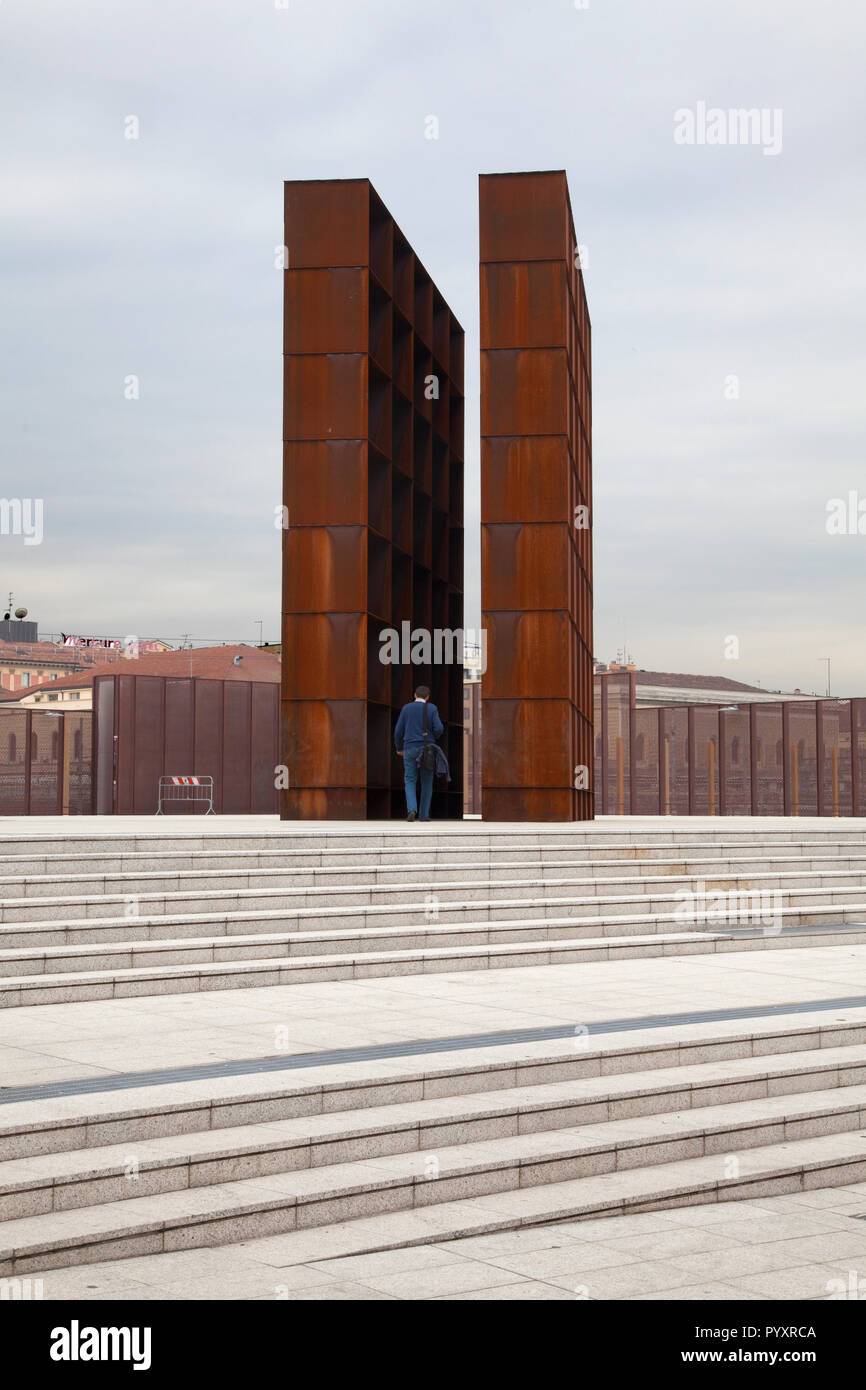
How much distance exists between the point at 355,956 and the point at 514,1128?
13.7ft

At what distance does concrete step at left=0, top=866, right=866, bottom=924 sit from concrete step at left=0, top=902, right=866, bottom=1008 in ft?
2.18

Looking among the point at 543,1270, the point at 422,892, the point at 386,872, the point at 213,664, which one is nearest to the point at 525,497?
the point at 386,872

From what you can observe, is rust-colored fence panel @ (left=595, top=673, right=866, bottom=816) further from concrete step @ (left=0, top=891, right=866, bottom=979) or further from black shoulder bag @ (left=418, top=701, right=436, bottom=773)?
concrete step @ (left=0, top=891, right=866, bottom=979)

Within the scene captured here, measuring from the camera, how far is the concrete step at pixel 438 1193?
5820 millimetres

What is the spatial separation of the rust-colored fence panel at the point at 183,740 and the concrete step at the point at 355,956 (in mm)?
17217

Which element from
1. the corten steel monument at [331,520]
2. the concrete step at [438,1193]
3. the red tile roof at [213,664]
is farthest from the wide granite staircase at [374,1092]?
the red tile roof at [213,664]

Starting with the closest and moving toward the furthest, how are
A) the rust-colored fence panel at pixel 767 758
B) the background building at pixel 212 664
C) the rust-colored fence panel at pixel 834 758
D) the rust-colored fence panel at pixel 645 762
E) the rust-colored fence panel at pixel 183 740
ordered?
the rust-colored fence panel at pixel 183 740, the rust-colored fence panel at pixel 834 758, the rust-colored fence panel at pixel 767 758, the rust-colored fence panel at pixel 645 762, the background building at pixel 212 664

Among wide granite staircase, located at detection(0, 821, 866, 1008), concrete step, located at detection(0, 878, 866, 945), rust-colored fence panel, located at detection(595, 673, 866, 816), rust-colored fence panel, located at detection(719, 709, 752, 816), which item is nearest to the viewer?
wide granite staircase, located at detection(0, 821, 866, 1008)

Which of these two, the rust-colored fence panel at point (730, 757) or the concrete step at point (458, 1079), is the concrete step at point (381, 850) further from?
the rust-colored fence panel at point (730, 757)

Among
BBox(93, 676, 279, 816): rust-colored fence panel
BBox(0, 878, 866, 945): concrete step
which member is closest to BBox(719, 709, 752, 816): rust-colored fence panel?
BBox(93, 676, 279, 816): rust-colored fence panel

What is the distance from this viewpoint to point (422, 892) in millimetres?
13508

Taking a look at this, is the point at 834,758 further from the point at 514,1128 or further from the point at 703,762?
the point at 514,1128

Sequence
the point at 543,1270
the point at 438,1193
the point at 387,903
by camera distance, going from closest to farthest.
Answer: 1. the point at 543,1270
2. the point at 438,1193
3. the point at 387,903

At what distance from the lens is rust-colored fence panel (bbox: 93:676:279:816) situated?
2872 centimetres
